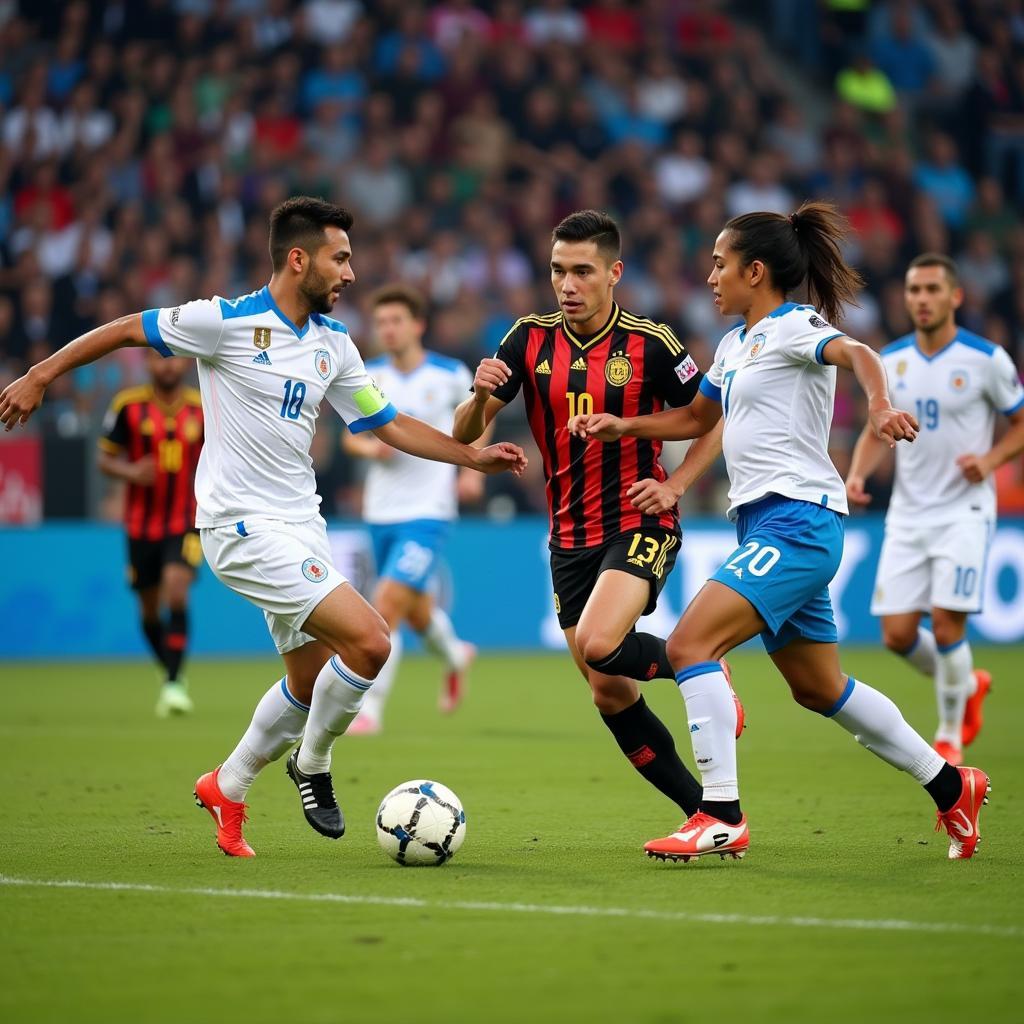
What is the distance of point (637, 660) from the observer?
7.01 meters

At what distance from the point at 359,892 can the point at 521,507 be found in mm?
13262

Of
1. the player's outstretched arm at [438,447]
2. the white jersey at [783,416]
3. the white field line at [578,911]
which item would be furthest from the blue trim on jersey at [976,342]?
the white field line at [578,911]

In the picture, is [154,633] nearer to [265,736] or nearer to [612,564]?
[265,736]

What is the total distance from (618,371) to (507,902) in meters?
2.41

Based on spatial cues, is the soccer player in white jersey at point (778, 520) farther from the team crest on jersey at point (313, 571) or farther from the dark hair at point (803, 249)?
the team crest on jersey at point (313, 571)

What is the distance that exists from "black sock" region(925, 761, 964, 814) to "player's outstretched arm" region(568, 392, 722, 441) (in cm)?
162

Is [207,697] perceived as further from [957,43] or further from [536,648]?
[957,43]

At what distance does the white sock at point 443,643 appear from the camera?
516 inches

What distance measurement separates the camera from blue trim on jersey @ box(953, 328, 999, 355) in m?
10.7

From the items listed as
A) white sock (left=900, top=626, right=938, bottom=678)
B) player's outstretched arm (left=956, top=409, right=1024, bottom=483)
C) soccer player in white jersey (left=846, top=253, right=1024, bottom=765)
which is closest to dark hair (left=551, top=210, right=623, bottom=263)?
soccer player in white jersey (left=846, top=253, right=1024, bottom=765)

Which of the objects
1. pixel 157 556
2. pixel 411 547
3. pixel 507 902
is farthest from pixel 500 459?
pixel 157 556

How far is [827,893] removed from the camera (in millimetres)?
6043

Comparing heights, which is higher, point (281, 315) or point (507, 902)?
point (281, 315)

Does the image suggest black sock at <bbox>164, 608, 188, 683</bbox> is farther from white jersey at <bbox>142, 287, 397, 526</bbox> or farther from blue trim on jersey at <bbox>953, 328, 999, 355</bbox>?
white jersey at <bbox>142, 287, 397, 526</bbox>
